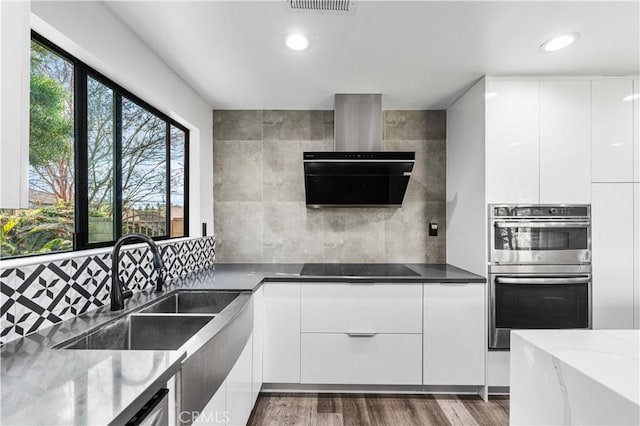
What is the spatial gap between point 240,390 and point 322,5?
1.94 metres

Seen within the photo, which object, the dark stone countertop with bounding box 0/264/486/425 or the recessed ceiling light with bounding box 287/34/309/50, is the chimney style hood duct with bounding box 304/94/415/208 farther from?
the dark stone countertop with bounding box 0/264/486/425

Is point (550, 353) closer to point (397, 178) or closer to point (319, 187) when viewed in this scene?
point (397, 178)

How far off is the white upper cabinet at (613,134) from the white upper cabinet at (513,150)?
41cm

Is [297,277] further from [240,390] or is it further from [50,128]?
[50,128]

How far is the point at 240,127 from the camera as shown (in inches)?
118

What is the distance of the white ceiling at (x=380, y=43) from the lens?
5.06ft

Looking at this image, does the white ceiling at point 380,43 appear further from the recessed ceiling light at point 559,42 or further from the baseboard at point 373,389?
the baseboard at point 373,389

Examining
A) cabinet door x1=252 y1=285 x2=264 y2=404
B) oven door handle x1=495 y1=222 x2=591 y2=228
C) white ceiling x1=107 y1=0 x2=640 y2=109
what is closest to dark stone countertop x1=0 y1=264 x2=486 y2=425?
cabinet door x1=252 y1=285 x2=264 y2=404

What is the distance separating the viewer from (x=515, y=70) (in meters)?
2.19

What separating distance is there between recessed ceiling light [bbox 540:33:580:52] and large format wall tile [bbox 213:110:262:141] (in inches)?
86.2

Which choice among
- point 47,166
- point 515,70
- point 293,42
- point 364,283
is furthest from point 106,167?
point 515,70

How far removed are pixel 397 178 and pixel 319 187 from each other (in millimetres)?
638

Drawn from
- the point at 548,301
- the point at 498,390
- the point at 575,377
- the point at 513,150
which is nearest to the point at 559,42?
the point at 513,150
